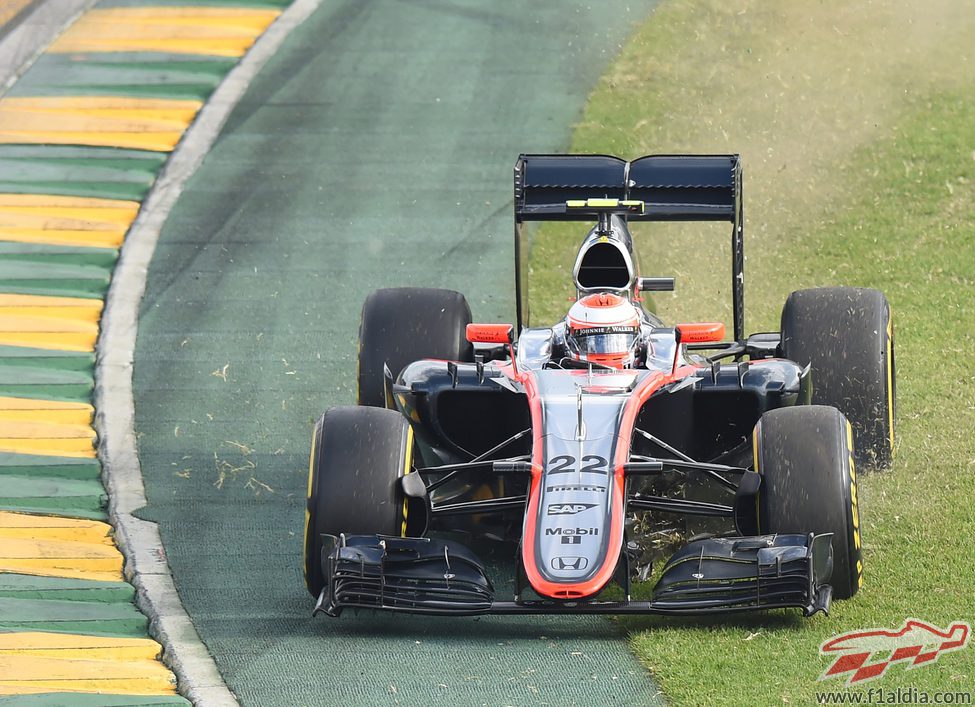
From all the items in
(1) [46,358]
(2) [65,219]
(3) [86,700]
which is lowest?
(3) [86,700]

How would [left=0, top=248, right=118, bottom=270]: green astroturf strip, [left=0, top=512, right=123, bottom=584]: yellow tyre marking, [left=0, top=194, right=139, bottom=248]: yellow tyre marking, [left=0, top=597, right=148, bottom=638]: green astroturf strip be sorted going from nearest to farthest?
[left=0, top=597, right=148, bottom=638]: green astroturf strip, [left=0, top=512, right=123, bottom=584]: yellow tyre marking, [left=0, top=248, right=118, bottom=270]: green astroturf strip, [left=0, top=194, right=139, bottom=248]: yellow tyre marking

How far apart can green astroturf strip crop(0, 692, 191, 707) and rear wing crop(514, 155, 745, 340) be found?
437cm

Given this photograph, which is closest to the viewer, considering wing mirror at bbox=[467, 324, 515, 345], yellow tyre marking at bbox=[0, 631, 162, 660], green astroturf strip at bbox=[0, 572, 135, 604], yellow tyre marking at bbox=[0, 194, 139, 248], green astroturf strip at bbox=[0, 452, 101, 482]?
yellow tyre marking at bbox=[0, 631, 162, 660]

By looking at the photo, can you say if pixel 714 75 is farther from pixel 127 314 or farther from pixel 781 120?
pixel 127 314

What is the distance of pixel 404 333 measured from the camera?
12.2 metres

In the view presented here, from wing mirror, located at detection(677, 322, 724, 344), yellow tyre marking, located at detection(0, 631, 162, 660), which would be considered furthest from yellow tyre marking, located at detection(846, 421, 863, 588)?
yellow tyre marking, located at detection(0, 631, 162, 660)

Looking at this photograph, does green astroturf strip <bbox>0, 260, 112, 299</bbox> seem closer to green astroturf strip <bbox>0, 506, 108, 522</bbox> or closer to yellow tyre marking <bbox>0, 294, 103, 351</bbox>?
yellow tyre marking <bbox>0, 294, 103, 351</bbox>

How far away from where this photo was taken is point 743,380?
10.9 meters

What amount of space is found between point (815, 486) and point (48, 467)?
5.88m

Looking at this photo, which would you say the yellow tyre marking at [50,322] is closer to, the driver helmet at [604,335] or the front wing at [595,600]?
the driver helmet at [604,335]

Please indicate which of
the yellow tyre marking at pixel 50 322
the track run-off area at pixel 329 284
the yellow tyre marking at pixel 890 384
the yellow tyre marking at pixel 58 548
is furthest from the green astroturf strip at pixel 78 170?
the yellow tyre marking at pixel 890 384

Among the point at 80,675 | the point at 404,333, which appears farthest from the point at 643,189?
the point at 80,675

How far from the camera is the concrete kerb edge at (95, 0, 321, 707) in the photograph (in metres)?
10.1

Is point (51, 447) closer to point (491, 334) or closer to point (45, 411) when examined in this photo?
point (45, 411)
